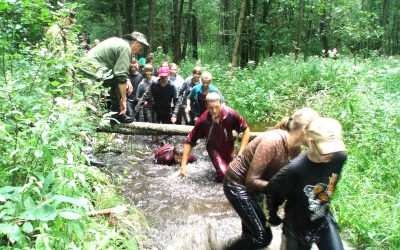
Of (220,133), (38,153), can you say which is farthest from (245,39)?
(38,153)

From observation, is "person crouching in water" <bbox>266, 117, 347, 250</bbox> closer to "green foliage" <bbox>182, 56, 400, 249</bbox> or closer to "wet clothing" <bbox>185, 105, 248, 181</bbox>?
"green foliage" <bbox>182, 56, 400, 249</bbox>

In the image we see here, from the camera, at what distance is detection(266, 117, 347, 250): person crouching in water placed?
278cm

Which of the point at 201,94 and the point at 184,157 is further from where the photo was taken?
the point at 201,94

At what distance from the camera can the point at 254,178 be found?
3492mm

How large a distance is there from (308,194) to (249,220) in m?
0.92

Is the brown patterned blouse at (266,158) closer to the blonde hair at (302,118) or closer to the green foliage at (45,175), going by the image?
the blonde hair at (302,118)

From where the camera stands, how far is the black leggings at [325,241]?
3.06 metres

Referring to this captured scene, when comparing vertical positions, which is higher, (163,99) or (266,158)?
(266,158)

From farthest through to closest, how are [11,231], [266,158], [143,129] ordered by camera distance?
[143,129] < [266,158] < [11,231]

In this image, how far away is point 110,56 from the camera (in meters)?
6.03

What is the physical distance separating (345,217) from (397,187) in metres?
1.01

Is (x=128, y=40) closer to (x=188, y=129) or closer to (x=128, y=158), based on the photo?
(x=188, y=129)

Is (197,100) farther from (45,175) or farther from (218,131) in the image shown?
(45,175)

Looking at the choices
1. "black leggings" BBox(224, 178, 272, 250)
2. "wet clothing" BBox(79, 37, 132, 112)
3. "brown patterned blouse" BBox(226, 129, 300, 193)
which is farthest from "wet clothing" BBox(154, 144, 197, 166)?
"brown patterned blouse" BBox(226, 129, 300, 193)
